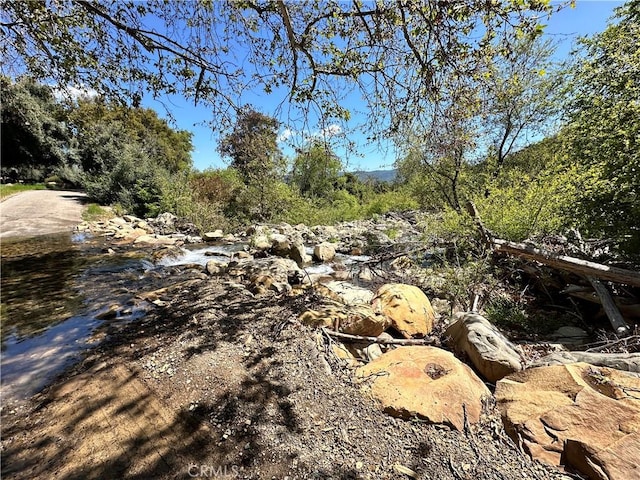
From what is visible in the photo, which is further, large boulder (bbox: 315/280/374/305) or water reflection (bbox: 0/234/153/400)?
large boulder (bbox: 315/280/374/305)

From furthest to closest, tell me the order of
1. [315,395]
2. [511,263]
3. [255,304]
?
[511,263] < [255,304] < [315,395]

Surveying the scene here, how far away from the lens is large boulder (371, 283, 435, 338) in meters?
3.95

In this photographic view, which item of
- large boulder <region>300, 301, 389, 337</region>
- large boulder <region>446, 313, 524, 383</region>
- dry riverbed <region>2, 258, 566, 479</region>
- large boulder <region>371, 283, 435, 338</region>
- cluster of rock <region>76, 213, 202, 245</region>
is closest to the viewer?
dry riverbed <region>2, 258, 566, 479</region>

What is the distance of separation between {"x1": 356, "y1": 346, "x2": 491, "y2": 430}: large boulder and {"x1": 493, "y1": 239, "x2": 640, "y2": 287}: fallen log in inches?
118

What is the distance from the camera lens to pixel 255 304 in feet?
14.6

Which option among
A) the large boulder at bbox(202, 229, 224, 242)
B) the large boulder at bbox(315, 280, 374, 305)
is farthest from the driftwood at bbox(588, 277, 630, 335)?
the large boulder at bbox(202, 229, 224, 242)

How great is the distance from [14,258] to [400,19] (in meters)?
11.2

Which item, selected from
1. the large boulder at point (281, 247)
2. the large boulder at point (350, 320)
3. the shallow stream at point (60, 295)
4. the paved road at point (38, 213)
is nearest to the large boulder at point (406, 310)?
the large boulder at point (350, 320)

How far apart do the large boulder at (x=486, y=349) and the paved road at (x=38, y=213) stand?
15173 millimetres

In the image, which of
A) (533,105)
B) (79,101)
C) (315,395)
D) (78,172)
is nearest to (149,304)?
(79,101)

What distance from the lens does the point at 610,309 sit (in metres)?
4.12

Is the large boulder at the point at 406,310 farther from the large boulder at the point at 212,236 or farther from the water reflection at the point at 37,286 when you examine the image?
the large boulder at the point at 212,236

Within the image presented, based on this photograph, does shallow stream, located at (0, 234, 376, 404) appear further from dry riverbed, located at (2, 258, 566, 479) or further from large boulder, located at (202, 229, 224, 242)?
large boulder, located at (202, 229, 224, 242)

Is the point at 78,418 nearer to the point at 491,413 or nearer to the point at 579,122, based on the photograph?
the point at 491,413
